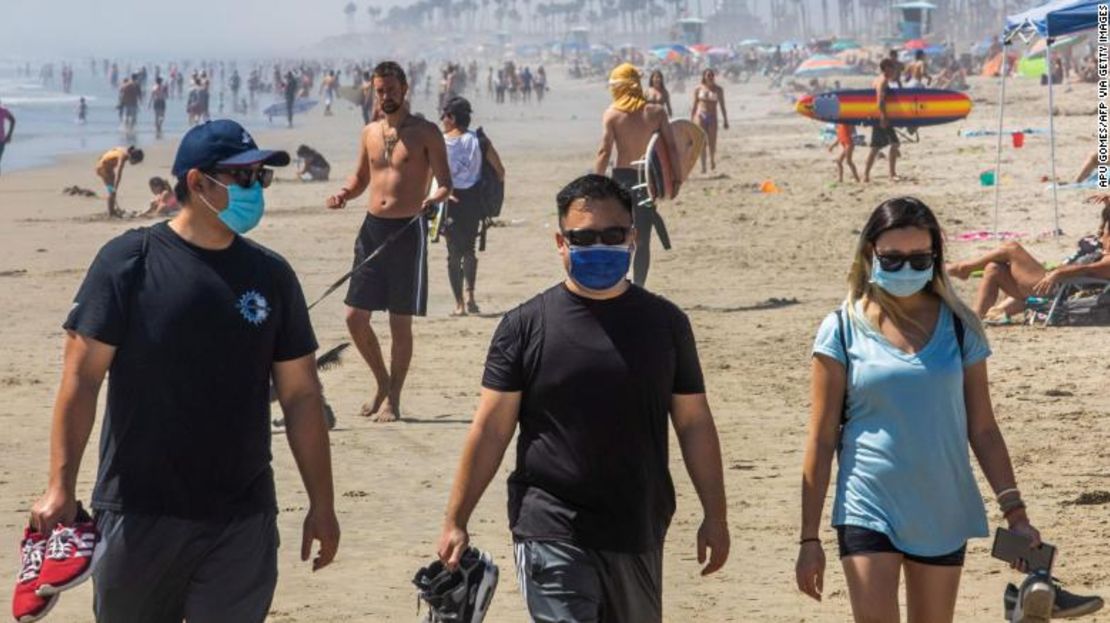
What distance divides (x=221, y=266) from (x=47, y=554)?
2.46ft

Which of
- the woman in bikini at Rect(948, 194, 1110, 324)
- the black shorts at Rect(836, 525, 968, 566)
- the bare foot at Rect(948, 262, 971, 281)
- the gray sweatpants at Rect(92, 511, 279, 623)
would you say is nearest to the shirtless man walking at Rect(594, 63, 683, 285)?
the bare foot at Rect(948, 262, 971, 281)

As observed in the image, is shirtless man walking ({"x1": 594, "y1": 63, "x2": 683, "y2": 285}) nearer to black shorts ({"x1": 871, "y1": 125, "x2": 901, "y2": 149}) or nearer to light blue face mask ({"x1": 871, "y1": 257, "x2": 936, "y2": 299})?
light blue face mask ({"x1": 871, "y1": 257, "x2": 936, "y2": 299})

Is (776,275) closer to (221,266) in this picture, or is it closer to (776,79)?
(221,266)

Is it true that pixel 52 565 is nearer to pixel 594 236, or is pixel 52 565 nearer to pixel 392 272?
pixel 594 236

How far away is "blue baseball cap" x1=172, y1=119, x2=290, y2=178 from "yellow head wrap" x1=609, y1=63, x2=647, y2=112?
892cm

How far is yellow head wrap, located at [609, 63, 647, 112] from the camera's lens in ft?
44.6

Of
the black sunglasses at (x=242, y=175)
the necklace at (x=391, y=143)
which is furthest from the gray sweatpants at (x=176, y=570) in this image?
the necklace at (x=391, y=143)

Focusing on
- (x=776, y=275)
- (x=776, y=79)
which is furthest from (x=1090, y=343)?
(x=776, y=79)

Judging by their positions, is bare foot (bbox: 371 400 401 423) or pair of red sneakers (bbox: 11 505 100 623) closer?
pair of red sneakers (bbox: 11 505 100 623)

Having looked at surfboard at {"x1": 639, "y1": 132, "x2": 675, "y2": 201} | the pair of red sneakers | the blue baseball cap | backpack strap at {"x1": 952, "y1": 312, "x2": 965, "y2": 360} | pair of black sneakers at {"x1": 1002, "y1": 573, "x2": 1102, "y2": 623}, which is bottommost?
pair of black sneakers at {"x1": 1002, "y1": 573, "x2": 1102, "y2": 623}

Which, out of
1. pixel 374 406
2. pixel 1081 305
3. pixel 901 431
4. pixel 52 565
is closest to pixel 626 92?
pixel 1081 305

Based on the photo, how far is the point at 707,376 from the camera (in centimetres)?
1172

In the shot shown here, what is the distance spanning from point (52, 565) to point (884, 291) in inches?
81.1

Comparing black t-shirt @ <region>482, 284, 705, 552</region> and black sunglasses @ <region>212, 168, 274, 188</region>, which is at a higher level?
black sunglasses @ <region>212, 168, 274, 188</region>
